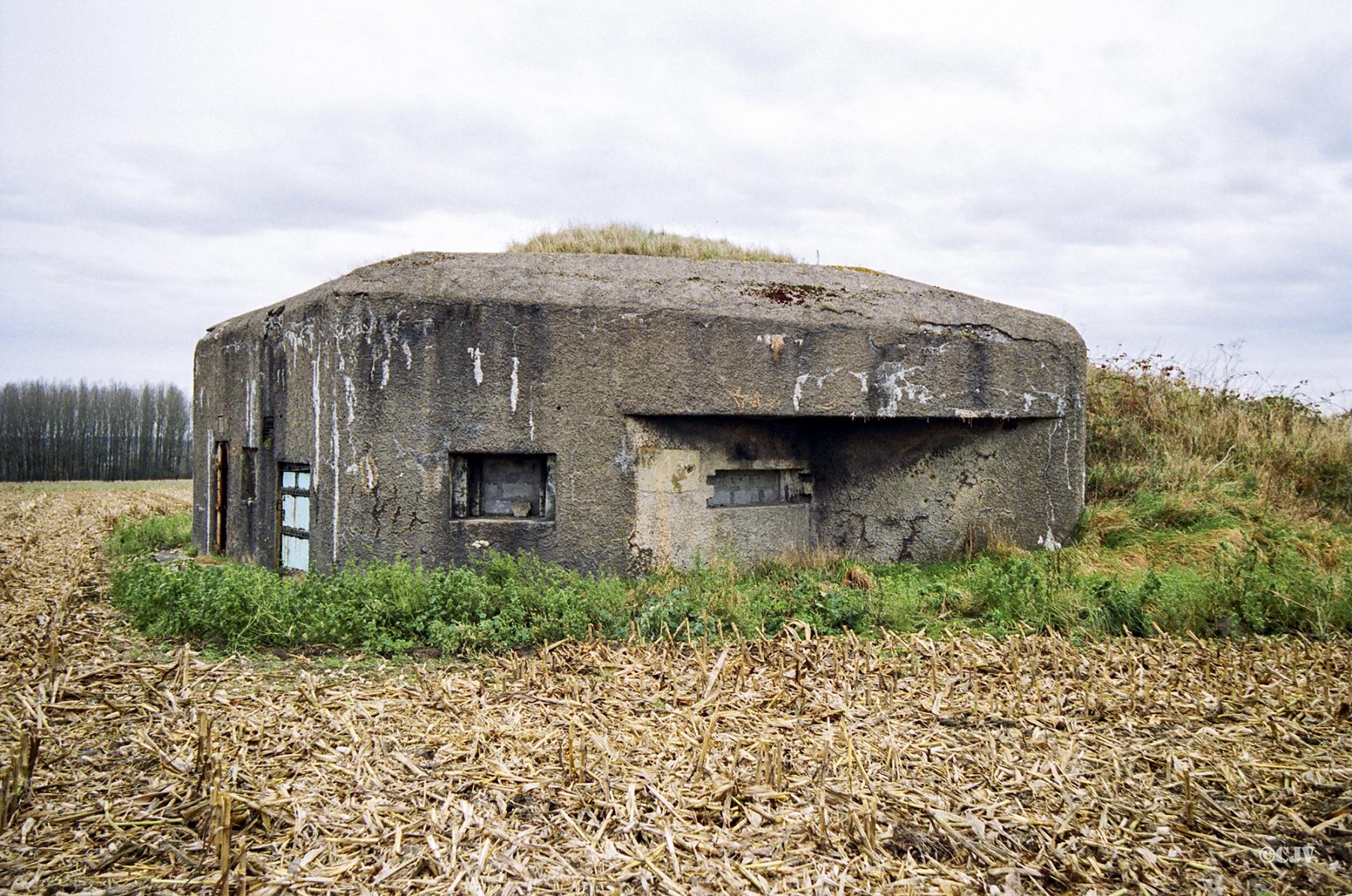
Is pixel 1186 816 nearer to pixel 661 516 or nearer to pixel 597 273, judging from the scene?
pixel 661 516

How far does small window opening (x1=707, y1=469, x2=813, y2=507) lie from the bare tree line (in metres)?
25.1

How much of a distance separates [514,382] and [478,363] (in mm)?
271

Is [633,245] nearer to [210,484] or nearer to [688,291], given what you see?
[688,291]

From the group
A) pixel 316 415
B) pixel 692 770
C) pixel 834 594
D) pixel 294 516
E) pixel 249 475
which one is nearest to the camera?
pixel 692 770

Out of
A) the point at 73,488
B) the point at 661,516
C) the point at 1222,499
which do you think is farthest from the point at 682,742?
the point at 73,488

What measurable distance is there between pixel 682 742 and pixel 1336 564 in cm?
605

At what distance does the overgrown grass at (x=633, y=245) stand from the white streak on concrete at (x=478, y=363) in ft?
5.87

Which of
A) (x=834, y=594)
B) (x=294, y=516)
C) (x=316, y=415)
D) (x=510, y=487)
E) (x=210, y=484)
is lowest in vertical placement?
(x=834, y=594)

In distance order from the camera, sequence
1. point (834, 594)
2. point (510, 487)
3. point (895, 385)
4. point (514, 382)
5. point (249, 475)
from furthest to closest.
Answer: point (249, 475), point (895, 385), point (510, 487), point (514, 382), point (834, 594)

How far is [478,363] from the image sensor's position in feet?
21.2

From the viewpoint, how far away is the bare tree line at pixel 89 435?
27344 mm

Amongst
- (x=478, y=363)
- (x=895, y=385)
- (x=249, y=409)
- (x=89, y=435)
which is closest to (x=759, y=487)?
(x=895, y=385)

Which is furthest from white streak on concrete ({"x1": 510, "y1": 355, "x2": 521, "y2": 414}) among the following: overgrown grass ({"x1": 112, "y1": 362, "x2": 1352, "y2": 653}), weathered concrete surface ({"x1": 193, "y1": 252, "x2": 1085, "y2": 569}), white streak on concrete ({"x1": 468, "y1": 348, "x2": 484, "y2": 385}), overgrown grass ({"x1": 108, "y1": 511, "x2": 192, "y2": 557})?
overgrown grass ({"x1": 108, "y1": 511, "x2": 192, "y2": 557})

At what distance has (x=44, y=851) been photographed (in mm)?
2906
